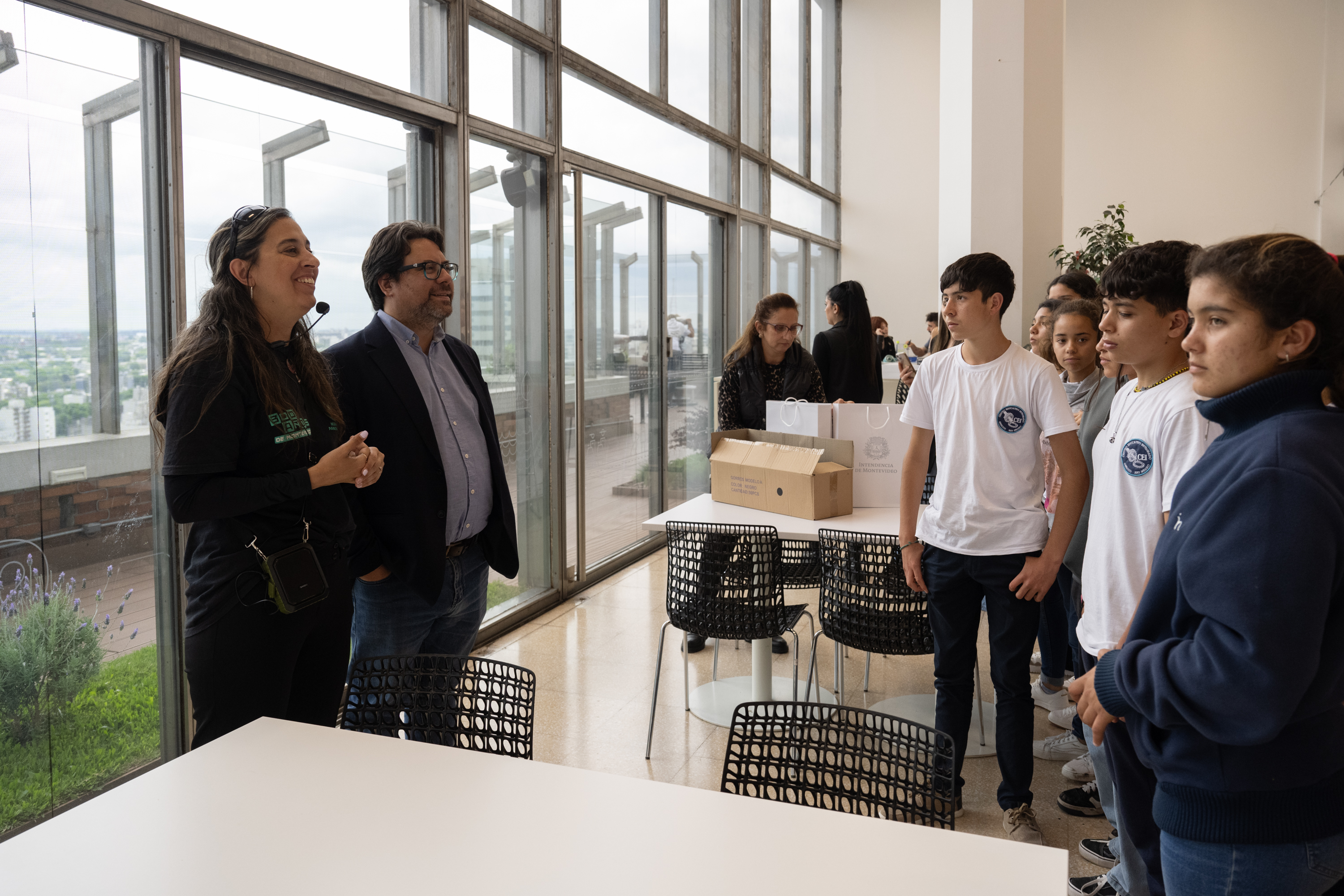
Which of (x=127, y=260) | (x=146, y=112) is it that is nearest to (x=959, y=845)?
(x=127, y=260)

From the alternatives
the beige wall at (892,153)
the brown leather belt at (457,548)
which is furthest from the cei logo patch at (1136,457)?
the beige wall at (892,153)

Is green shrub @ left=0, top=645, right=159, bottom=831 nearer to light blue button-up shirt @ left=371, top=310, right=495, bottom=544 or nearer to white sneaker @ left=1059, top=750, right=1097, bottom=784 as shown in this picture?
light blue button-up shirt @ left=371, top=310, right=495, bottom=544

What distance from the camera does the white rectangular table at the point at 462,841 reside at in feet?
3.83

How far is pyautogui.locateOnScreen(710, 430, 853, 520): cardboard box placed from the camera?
3.44 m

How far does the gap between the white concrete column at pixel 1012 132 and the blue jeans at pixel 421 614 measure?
4.01 m

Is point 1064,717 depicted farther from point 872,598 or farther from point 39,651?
point 39,651

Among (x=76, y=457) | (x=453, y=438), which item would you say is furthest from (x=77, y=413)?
(x=453, y=438)

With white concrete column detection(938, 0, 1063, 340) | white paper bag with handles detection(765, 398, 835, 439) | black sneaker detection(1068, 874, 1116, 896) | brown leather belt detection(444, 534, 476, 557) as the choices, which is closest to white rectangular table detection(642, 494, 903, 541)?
white paper bag with handles detection(765, 398, 835, 439)

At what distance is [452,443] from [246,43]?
1548 millimetres

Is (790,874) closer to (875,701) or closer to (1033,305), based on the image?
(875,701)

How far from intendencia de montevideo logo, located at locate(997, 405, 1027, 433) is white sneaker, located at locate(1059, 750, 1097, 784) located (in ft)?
3.99

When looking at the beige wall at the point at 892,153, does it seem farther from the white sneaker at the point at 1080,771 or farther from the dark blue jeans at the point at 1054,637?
the white sneaker at the point at 1080,771

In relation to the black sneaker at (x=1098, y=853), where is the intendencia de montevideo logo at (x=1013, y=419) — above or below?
above

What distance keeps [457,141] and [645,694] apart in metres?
2.52
